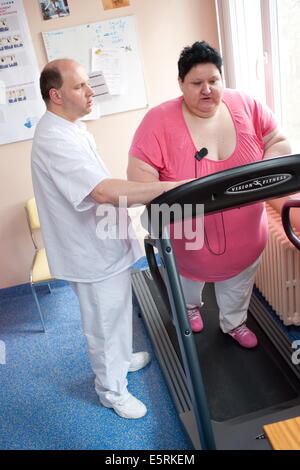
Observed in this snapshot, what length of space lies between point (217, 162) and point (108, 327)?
89cm

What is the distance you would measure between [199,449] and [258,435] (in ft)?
0.81

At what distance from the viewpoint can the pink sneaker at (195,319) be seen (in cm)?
247

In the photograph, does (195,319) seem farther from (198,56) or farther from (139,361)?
(198,56)

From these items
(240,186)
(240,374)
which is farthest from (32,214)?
(240,186)

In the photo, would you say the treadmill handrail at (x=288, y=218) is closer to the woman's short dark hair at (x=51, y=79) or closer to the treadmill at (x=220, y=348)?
the treadmill at (x=220, y=348)

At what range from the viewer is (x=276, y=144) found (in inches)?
73.0

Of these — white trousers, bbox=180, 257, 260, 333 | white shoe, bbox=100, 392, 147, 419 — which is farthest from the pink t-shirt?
white shoe, bbox=100, 392, 147, 419

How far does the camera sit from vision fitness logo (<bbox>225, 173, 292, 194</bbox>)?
1175 mm

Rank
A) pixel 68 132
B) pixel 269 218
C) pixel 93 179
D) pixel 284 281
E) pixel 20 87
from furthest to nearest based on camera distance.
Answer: pixel 20 87, pixel 269 218, pixel 284 281, pixel 68 132, pixel 93 179

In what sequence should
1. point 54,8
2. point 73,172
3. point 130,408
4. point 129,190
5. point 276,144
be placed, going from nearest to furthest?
point 129,190 → point 73,172 → point 276,144 → point 130,408 → point 54,8

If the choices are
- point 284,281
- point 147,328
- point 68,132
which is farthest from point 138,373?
point 68,132

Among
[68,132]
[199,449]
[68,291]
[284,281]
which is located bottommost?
[68,291]

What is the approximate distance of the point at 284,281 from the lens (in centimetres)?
229

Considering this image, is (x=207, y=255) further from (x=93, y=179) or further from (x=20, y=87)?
(x=20, y=87)
